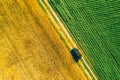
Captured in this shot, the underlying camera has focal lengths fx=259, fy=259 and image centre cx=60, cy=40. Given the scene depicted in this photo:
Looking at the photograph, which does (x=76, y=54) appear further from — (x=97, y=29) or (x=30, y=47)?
(x=30, y=47)

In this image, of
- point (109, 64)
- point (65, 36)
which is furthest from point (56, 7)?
point (109, 64)

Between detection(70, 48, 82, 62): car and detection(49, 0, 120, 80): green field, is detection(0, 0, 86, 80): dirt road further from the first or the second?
detection(49, 0, 120, 80): green field

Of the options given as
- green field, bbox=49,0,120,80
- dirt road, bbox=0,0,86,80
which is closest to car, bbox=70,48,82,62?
dirt road, bbox=0,0,86,80

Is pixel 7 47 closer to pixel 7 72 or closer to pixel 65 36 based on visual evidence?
pixel 7 72

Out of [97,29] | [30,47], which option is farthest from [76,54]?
[30,47]

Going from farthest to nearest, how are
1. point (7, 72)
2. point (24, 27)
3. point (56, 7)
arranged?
1. point (56, 7)
2. point (24, 27)
3. point (7, 72)

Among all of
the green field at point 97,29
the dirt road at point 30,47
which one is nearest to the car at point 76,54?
the dirt road at point 30,47

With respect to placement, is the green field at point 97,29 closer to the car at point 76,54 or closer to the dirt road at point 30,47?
the car at point 76,54
